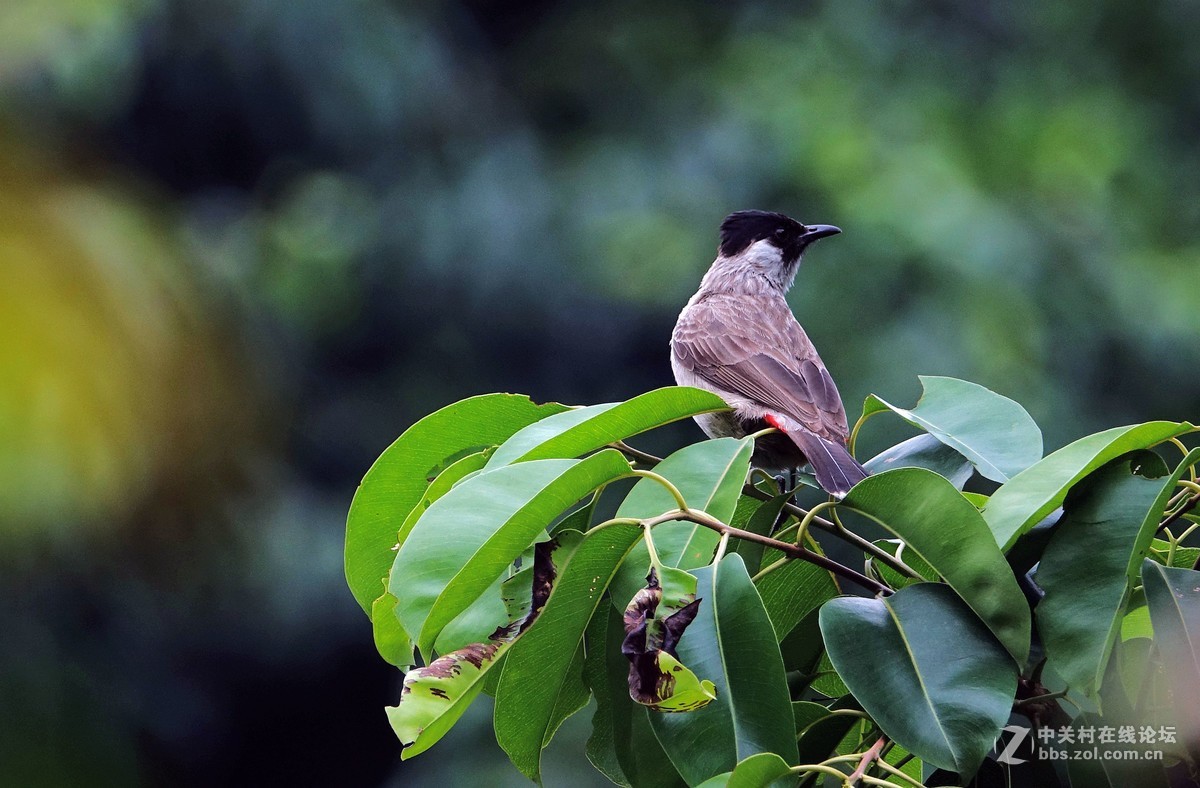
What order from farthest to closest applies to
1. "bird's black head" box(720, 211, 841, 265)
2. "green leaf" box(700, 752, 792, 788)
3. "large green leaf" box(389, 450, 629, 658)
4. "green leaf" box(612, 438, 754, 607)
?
"bird's black head" box(720, 211, 841, 265)
"green leaf" box(612, 438, 754, 607)
"large green leaf" box(389, 450, 629, 658)
"green leaf" box(700, 752, 792, 788)

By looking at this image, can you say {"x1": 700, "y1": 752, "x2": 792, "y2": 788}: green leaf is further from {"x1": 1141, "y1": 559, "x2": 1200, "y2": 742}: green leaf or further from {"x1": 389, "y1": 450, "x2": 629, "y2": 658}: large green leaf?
Result: {"x1": 1141, "y1": 559, "x2": 1200, "y2": 742}: green leaf

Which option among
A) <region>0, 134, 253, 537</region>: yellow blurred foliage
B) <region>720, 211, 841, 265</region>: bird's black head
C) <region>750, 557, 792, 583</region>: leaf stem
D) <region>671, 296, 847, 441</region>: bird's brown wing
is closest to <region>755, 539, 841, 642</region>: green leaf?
<region>750, 557, 792, 583</region>: leaf stem

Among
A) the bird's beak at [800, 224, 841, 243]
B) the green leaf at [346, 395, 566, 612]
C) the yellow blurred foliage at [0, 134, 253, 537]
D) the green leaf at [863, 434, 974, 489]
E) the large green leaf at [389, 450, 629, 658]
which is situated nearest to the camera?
the large green leaf at [389, 450, 629, 658]

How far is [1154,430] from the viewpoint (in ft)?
3.98

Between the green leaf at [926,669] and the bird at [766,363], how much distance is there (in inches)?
37.5

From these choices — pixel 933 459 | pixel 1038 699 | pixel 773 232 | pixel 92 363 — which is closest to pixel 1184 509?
pixel 1038 699

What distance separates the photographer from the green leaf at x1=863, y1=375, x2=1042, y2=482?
1500mm

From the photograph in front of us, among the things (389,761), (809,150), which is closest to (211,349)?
(389,761)

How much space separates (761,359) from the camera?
10.1 feet

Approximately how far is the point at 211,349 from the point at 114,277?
0.59 metres

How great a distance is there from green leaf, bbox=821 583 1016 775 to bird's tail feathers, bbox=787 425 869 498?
3.18ft

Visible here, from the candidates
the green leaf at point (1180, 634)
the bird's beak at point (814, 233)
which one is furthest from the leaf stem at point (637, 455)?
the bird's beak at point (814, 233)

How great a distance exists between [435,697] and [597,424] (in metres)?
0.33

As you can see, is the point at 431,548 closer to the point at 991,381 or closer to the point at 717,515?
the point at 717,515
